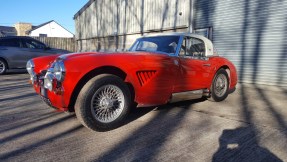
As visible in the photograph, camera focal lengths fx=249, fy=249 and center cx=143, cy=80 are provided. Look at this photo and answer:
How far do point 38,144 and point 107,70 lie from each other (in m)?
1.30

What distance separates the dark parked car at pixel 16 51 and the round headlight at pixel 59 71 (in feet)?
27.5

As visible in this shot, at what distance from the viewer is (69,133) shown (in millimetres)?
3406

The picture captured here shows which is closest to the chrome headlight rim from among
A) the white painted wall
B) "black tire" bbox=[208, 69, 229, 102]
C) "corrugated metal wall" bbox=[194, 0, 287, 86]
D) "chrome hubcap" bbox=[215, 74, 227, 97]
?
"black tire" bbox=[208, 69, 229, 102]

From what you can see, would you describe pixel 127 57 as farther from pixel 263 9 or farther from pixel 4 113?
pixel 263 9

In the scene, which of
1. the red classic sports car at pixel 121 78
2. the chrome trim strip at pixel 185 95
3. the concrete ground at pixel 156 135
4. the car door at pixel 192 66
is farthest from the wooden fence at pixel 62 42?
the chrome trim strip at pixel 185 95

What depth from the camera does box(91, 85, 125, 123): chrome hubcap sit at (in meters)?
3.43

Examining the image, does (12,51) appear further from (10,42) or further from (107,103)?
(107,103)

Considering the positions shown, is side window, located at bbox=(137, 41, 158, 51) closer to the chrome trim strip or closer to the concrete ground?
the chrome trim strip

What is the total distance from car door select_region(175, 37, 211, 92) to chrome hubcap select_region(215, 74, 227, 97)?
1.74 ft

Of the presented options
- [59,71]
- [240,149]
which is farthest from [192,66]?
[59,71]

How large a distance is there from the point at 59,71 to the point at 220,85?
3623mm

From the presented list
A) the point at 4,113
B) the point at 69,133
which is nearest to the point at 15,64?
the point at 4,113

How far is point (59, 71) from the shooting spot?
320 centimetres

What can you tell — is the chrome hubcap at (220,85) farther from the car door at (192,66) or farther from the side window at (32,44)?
the side window at (32,44)
